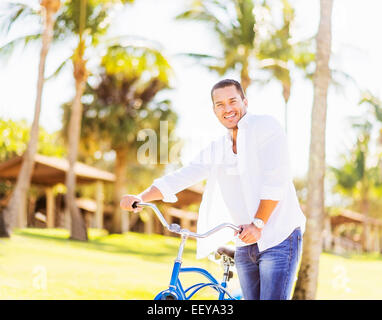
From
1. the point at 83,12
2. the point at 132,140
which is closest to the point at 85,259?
the point at 83,12

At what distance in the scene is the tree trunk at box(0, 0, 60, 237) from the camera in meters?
15.2

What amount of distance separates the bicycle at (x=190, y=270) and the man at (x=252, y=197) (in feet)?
0.46

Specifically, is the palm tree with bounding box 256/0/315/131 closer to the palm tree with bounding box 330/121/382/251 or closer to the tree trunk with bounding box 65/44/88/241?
the tree trunk with bounding box 65/44/88/241

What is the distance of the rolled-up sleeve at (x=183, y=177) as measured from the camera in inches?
130

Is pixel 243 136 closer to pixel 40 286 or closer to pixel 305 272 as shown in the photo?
pixel 305 272

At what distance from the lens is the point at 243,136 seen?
307cm

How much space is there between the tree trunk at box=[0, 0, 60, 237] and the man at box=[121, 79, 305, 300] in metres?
12.7

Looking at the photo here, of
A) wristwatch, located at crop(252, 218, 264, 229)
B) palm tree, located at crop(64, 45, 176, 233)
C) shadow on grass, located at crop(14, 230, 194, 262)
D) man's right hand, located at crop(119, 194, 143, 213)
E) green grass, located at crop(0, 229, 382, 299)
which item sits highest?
palm tree, located at crop(64, 45, 176, 233)

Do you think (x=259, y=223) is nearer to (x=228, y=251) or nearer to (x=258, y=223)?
(x=258, y=223)

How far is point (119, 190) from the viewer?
27031 mm

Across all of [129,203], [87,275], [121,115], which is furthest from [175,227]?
[121,115]

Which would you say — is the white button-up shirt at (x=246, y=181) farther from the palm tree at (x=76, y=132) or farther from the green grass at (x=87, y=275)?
the palm tree at (x=76, y=132)

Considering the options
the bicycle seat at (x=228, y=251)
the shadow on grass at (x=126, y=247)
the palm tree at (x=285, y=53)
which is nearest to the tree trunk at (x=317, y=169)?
the bicycle seat at (x=228, y=251)

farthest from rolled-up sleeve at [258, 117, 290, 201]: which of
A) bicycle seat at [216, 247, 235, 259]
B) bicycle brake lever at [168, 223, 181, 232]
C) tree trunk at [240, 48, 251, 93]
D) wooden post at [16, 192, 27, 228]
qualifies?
tree trunk at [240, 48, 251, 93]
